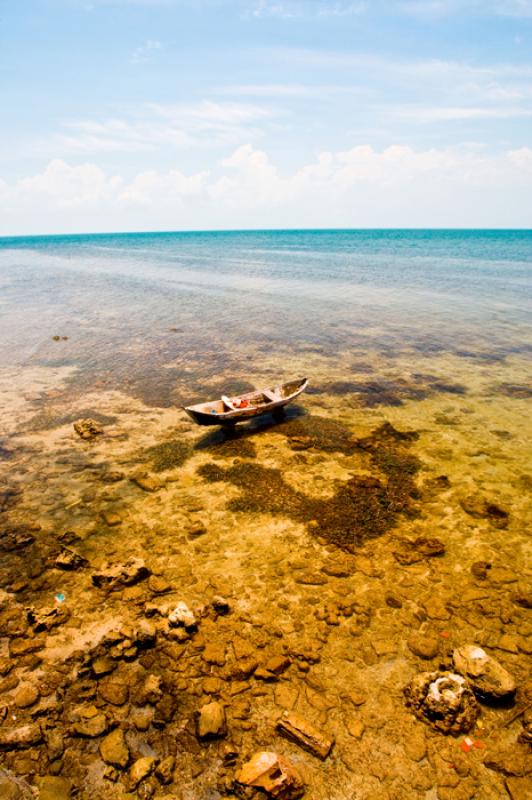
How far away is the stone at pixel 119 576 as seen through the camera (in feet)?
27.6

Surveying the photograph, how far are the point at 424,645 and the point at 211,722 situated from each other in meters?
3.69

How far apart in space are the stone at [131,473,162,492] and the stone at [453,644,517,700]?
26.0 feet

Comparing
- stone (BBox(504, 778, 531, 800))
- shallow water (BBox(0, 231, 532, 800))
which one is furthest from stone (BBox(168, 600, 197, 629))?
stone (BBox(504, 778, 531, 800))

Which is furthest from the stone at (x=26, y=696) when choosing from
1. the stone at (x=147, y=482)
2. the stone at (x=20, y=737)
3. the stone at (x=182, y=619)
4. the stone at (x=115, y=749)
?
the stone at (x=147, y=482)

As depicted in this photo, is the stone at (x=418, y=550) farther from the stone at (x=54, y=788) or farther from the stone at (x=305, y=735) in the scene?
the stone at (x=54, y=788)

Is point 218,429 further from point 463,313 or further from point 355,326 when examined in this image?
point 463,313

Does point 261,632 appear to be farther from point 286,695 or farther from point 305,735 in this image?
point 305,735

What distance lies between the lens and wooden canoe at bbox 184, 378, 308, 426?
13672 millimetres

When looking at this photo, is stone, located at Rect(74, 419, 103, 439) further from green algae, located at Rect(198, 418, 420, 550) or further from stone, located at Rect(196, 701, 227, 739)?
stone, located at Rect(196, 701, 227, 739)

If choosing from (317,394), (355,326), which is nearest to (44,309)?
(355,326)

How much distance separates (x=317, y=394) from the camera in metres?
18.4

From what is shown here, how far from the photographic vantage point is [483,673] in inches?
254

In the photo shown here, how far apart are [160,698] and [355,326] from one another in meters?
27.4

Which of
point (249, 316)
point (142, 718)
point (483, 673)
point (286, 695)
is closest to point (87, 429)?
point (142, 718)
